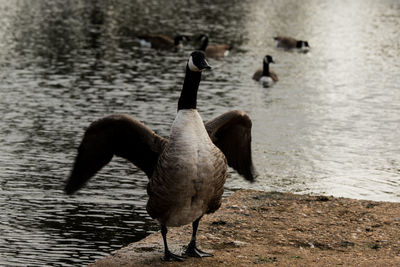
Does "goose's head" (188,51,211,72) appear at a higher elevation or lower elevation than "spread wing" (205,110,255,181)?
higher

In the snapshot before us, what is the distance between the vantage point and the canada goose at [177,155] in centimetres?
933

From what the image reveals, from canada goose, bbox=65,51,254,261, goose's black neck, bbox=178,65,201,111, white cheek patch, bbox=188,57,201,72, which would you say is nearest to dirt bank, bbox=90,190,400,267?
canada goose, bbox=65,51,254,261

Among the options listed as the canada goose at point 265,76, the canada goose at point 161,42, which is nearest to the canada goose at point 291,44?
the canada goose at point 161,42

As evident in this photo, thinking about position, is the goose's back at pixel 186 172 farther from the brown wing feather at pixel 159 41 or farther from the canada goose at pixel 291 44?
the canada goose at pixel 291 44

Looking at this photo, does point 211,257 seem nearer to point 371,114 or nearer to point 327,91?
point 371,114

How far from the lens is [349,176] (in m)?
16.5

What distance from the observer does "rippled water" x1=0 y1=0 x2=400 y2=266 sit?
1354 centimetres

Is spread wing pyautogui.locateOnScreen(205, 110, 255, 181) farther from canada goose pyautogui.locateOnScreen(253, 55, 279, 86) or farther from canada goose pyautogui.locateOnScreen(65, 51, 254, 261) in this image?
canada goose pyautogui.locateOnScreen(253, 55, 279, 86)

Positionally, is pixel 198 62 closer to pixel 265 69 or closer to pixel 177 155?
pixel 177 155

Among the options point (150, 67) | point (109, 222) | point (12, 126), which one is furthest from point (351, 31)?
point (109, 222)

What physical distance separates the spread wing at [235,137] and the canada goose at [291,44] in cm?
2611

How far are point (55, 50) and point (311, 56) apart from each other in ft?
38.2

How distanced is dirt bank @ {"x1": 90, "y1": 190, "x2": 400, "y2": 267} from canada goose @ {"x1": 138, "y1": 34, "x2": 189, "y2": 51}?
22.3 m

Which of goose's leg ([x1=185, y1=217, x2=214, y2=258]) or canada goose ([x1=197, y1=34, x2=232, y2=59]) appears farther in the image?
canada goose ([x1=197, y1=34, x2=232, y2=59])
